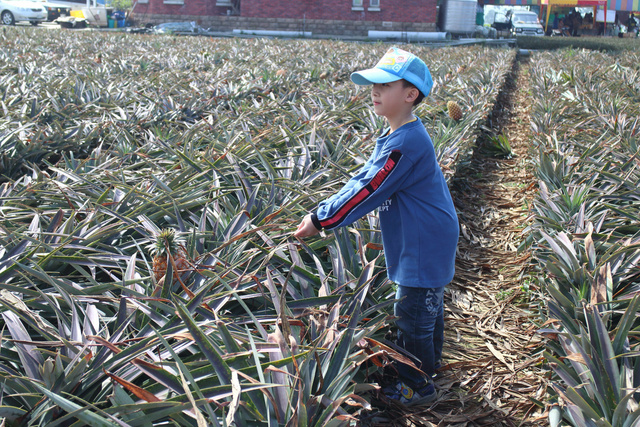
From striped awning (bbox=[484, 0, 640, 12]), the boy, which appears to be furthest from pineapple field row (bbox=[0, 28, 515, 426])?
striped awning (bbox=[484, 0, 640, 12])

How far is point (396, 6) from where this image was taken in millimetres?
28641

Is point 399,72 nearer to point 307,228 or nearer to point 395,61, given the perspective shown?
point 395,61

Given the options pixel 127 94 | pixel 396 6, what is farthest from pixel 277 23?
pixel 127 94

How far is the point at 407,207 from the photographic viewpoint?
2.05 meters

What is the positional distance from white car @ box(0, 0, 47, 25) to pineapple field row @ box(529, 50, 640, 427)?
28.9 m

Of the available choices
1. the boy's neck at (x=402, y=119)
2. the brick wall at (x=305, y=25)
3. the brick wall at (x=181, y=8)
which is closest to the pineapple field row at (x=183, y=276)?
the boy's neck at (x=402, y=119)

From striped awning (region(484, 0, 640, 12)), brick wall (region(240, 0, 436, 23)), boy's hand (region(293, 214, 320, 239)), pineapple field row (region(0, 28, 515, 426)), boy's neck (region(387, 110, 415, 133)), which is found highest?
striped awning (region(484, 0, 640, 12))

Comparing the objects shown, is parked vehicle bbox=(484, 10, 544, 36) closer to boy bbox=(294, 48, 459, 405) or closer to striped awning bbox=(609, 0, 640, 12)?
striped awning bbox=(609, 0, 640, 12)

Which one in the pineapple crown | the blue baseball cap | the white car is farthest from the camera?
the white car

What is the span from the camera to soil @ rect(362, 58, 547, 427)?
2197mm

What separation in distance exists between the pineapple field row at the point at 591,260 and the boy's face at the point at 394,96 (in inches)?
38.6

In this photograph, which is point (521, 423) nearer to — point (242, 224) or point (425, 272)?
point (425, 272)

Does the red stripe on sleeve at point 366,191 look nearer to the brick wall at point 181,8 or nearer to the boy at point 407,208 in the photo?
the boy at point 407,208

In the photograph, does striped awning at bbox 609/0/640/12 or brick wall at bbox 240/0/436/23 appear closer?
brick wall at bbox 240/0/436/23
